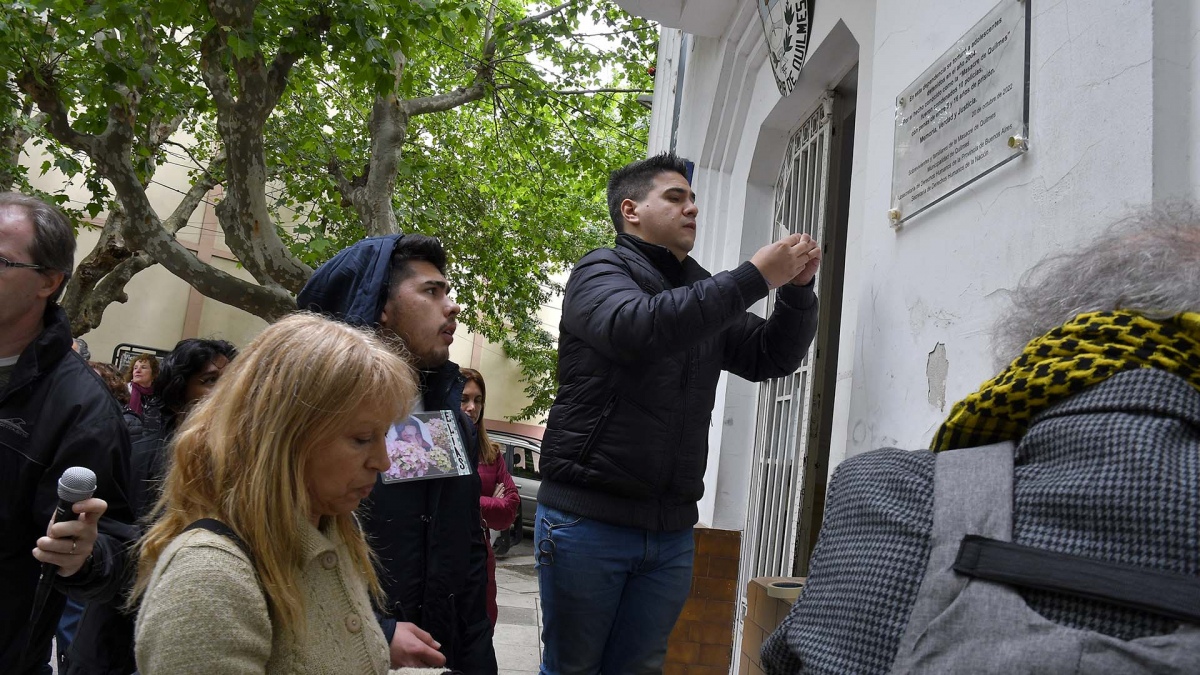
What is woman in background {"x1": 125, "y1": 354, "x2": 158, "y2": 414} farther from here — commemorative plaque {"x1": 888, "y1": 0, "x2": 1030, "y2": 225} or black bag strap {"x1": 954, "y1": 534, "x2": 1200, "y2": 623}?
black bag strap {"x1": 954, "y1": 534, "x2": 1200, "y2": 623}

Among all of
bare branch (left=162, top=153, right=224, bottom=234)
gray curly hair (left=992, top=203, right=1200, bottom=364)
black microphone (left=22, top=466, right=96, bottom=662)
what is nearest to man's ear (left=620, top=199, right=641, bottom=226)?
black microphone (left=22, top=466, right=96, bottom=662)

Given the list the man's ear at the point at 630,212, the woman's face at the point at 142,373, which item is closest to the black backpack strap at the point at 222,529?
the man's ear at the point at 630,212

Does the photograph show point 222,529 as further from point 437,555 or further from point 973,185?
point 973,185

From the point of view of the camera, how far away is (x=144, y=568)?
1.77 m

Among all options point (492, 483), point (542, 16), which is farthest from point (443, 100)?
point (492, 483)

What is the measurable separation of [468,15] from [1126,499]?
734 cm

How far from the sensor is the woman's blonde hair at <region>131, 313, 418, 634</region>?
169 cm

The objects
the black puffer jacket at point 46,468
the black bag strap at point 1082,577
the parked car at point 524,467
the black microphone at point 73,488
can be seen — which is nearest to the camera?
the black bag strap at point 1082,577

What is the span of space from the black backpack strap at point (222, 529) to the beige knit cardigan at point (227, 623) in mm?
14

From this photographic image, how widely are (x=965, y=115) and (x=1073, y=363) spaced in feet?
4.83

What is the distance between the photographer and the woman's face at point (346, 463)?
6.01ft

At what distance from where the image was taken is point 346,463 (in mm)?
1842

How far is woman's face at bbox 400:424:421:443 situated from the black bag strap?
5.65ft

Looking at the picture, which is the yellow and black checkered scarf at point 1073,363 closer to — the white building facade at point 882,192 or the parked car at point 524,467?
the white building facade at point 882,192
